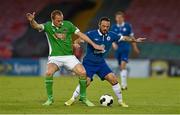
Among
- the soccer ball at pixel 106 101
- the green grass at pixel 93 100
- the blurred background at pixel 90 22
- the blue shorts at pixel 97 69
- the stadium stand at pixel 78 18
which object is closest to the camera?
the green grass at pixel 93 100

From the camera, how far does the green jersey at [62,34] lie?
13625mm

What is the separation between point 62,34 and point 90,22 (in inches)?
832

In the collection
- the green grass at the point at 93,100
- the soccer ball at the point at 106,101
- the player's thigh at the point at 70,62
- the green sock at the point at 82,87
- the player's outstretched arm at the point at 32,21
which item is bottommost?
the green grass at the point at 93,100

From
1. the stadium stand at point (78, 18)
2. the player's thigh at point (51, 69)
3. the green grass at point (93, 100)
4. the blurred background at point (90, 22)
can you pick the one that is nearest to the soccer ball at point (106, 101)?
the green grass at point (93, 100)

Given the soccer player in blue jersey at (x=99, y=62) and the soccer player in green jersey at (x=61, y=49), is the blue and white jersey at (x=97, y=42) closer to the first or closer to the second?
the soccer player in blue jersey at (x=99, y=62)

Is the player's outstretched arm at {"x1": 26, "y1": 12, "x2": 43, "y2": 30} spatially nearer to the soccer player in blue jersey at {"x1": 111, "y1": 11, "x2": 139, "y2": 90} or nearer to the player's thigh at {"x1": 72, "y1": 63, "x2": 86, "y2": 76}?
the player's thigh at {"x1": 72, "y1": 63, "x2": 86, "y2": 76}

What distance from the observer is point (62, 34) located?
1365 cm

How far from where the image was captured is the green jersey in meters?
13.6

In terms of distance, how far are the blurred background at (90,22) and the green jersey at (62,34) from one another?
1620 cm

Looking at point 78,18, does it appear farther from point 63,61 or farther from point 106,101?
point 106,101

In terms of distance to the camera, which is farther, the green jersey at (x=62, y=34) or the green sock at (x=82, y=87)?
the green jersey at (x=62, y=34)

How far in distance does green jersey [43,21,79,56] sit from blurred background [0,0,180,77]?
16196 millimetres

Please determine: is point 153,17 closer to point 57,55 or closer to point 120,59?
point 120,59

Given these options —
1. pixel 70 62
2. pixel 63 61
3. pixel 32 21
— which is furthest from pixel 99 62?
pixel 32 21
